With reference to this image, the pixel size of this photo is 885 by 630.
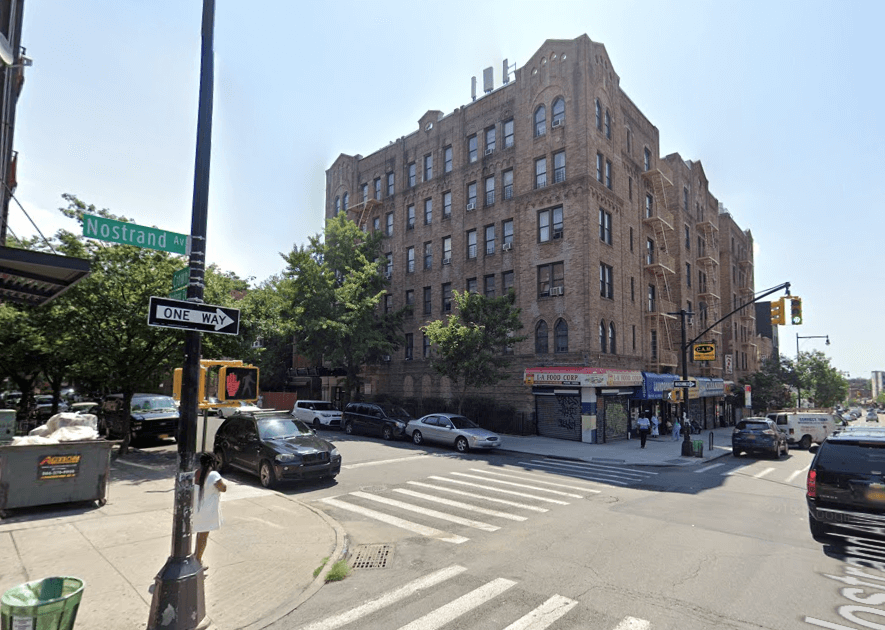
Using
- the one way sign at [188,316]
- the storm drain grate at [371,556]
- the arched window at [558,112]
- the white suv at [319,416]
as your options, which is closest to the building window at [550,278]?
the arched window at [558,112]

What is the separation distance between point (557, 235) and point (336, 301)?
13051mm

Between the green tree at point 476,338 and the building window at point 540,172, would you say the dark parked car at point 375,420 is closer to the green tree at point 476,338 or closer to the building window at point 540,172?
the green tree at point 476,338

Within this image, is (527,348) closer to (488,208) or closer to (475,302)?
(475,302)

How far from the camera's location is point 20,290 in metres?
9.59

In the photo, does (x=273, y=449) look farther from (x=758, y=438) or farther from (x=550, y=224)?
(x=550, y=224)

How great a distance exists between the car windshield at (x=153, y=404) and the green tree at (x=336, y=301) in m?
8.25

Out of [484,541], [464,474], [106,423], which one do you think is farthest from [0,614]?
[106,423]

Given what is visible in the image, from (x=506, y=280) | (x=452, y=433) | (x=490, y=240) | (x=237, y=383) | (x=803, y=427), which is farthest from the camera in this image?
(x=490, y=240)

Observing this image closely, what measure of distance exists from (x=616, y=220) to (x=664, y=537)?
922 inches

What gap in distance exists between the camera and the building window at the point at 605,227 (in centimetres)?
2830

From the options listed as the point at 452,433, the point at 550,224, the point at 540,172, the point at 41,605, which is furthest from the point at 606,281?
the point at 41,605

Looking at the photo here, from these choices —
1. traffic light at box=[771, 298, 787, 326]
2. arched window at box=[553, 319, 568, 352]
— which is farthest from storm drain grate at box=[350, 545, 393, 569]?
arched window at box=[553, 319, 568, 352]

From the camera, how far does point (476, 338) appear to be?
2464cm

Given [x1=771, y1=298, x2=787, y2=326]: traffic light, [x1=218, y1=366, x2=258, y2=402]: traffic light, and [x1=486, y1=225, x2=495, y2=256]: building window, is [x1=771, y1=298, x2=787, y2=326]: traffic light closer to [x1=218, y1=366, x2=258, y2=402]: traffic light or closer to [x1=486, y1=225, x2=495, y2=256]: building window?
[x1=486, y1=225, x2=495, y2=256]: building window
